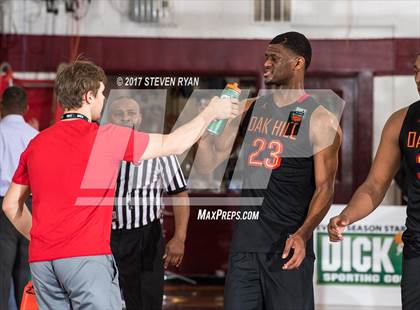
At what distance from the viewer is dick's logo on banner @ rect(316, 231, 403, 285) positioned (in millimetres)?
7234

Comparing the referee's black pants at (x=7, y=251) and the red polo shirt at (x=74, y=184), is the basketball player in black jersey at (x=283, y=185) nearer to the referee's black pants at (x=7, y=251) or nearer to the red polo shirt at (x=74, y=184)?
the red polo shirt at (x=74, y=184)

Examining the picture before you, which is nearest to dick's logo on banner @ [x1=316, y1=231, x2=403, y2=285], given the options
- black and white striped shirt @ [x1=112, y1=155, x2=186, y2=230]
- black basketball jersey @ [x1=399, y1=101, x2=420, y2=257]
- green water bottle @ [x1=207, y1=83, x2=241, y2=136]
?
black and white striped shirt @ [x1=112, y1=155, x2=186, y2=230]

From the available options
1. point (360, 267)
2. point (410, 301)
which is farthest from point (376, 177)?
point (360, 267)

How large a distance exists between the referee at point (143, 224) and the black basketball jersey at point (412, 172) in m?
1.58

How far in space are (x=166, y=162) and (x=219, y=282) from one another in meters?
4.50

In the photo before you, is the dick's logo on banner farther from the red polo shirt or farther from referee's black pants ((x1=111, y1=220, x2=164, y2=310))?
the red polo shirt

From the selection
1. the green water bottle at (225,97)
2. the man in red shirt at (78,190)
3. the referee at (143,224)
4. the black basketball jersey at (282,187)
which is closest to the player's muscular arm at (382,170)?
the black basketball jersey at (282,187)

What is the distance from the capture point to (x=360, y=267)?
23.8 ft

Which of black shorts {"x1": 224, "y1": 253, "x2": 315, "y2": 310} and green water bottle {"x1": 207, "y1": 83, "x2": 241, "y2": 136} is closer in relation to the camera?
green water bottle {"x1": 207, "y1": 83, "x2": 241, "y2": 136}

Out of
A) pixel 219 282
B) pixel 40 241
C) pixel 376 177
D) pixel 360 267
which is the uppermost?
pixel 376 177

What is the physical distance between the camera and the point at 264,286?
4.48 meters

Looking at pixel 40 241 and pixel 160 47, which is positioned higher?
pixel 160 47

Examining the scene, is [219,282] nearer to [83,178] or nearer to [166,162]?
[166,162]

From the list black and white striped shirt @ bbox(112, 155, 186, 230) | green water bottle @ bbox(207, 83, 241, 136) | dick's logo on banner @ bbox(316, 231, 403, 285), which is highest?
green water bottle @ bbox(207, 83, 241, 136)
